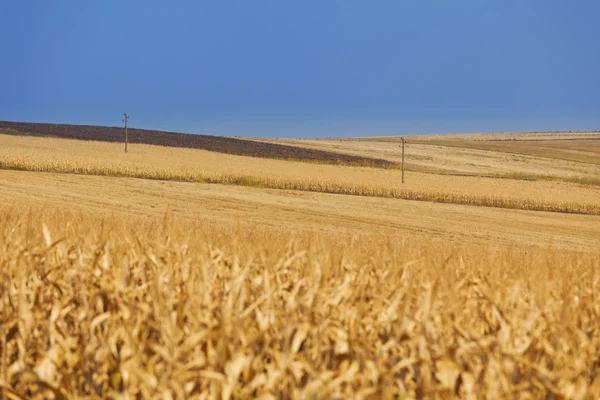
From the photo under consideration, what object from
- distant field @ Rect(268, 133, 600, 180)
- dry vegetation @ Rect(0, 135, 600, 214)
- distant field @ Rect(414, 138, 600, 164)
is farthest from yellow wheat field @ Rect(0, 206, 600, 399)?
distant field @ Rect(414, 138, 600, 164)

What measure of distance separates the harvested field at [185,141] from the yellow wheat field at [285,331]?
193 ft

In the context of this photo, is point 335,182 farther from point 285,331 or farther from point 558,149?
point 558,149

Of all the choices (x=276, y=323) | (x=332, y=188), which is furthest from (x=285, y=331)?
(x=332, y=188)

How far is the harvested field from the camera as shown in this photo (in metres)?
66.8

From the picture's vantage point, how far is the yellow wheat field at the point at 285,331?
2.91 metres

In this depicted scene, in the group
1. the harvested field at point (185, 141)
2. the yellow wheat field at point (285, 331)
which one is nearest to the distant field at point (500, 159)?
the harvested field at point (185, 141)

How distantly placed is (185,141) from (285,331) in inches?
2864

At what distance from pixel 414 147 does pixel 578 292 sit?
8143 cm

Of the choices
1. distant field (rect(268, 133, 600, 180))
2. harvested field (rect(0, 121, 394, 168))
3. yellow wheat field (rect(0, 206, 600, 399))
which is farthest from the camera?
harvested field (rect(0, 121, 394, 168))

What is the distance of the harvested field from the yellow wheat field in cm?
5879

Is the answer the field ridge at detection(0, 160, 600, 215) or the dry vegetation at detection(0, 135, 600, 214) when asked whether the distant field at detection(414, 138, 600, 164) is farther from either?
the field ridge at detection(0, 160, 600, 215)

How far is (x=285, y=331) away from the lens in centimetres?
310

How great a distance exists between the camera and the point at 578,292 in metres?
4.48

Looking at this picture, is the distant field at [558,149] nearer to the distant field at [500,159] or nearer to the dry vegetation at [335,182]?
the distant field at [500,159]
